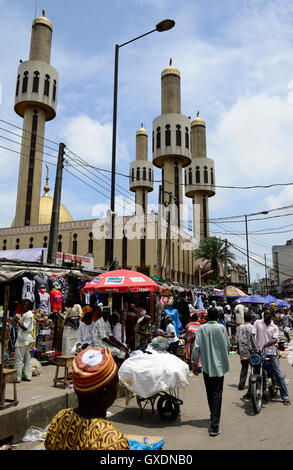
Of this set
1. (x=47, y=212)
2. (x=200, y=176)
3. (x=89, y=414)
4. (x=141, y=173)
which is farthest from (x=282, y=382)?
(x=141, y=173)

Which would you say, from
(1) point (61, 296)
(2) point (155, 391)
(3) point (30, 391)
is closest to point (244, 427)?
(2) point (155, 391)

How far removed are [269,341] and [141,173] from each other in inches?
2480

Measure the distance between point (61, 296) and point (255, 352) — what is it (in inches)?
261

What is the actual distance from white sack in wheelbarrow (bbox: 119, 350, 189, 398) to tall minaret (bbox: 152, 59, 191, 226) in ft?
153

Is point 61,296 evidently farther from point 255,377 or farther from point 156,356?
point 255,377

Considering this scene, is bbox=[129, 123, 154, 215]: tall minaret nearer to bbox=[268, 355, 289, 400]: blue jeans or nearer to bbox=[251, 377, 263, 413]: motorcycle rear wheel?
bbox=[268, 355, 289, 400]: blue jeans

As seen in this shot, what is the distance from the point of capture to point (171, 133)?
53.0 metres

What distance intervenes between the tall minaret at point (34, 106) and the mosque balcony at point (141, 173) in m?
23.4

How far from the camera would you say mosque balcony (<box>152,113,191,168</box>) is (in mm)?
52750

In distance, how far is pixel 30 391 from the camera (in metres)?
6.54

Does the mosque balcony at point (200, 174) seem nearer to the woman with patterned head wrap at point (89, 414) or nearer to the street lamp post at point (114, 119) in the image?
the street lamp post at point (114, 119)

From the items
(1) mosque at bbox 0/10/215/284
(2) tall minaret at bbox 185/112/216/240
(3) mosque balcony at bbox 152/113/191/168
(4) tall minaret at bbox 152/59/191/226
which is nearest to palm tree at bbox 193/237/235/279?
(1) mosque at bbox 0/10/215/284

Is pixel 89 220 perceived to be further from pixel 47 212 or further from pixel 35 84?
pixel 35 84
